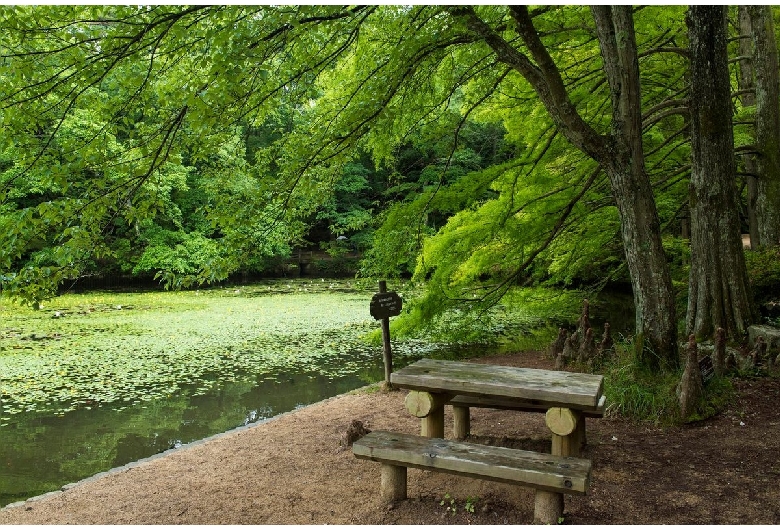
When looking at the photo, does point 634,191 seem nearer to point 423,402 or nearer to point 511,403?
point 511,403

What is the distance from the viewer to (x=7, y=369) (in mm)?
9328

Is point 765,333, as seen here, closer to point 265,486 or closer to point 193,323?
point 265,486

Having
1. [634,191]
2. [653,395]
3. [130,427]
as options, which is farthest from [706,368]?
[130,427]

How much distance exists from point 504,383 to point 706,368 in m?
2.88

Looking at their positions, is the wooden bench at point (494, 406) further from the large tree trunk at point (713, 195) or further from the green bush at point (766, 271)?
the green bush at point (766, 271)

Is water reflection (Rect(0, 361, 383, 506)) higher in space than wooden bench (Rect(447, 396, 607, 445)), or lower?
lower

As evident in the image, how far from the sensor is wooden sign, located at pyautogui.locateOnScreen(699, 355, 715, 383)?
523 cm

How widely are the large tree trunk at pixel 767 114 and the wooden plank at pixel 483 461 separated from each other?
678cm

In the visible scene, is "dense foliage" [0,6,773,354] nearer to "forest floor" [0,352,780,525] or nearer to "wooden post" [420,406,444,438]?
"forest floor" [0,352,780,525]

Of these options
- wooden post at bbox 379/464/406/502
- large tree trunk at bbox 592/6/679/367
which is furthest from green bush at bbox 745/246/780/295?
wooden post at bbox 379/464/406/502

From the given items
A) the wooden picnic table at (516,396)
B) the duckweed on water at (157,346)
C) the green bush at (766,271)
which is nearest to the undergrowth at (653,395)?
the wooden picnic table at (516,396)

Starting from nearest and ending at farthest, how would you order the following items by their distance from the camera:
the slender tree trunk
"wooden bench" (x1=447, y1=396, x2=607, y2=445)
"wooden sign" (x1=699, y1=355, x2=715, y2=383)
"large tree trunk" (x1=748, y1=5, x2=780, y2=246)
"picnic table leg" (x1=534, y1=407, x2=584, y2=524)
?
"picnic table leg" (x1=534, y1=407, x2=584, y2=524), "wooden bench" (x1=447, y1=396, x2=607, y2=445), "wooden sign" (x1=699, y1=355, x2=715, y2=383), "large tree trunk" (x1=748, y1=5, x2=780, y2=246), the slender tree trunk

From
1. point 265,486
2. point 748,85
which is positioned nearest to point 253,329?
point 265,486

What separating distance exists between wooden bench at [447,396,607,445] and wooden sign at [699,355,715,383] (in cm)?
138
